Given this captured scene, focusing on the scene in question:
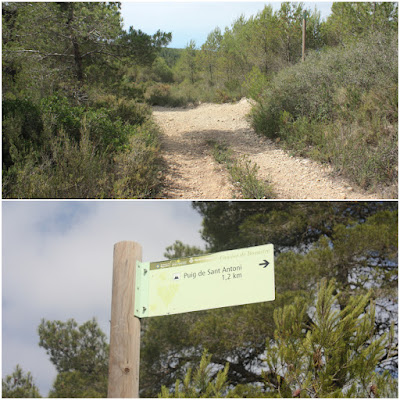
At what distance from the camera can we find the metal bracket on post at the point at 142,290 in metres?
2.05

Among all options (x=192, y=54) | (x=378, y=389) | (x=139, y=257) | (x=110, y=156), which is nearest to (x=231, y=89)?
(x=192, y=54)

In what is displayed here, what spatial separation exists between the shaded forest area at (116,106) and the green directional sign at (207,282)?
363 cm

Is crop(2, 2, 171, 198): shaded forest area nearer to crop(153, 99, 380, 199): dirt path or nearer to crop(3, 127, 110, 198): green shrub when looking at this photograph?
crop(3, 127, 110, 198): green shrub

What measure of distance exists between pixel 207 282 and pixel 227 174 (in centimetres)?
527

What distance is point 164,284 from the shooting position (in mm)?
2041

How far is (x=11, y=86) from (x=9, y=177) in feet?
11.3

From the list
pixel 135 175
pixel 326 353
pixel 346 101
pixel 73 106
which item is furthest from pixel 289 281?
pixel 73 106

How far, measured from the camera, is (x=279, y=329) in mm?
4320

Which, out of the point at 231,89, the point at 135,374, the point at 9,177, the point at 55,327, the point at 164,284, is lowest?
A: the point at 55,327

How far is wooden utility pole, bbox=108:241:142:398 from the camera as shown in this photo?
1.99 metres

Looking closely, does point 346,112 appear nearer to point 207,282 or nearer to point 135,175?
point 135,175

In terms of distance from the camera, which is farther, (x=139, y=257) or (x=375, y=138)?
(x=375, y=138)

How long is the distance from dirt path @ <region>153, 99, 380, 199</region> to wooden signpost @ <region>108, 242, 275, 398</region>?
14.2 feet

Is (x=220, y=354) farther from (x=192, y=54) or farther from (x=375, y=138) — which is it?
(x=192, y=54)
